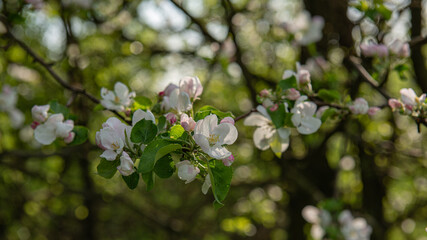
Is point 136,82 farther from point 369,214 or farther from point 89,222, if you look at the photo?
point 369,214

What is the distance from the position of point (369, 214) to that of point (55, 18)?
3434 millimetres

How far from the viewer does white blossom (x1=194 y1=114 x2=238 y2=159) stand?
0.96 metres

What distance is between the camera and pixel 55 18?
13.0 ft

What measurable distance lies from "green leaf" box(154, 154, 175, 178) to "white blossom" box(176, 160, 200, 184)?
0.04 meters

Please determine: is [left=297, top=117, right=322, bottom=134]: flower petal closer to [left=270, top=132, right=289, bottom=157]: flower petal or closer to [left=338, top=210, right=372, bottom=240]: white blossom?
[left=270, top=132, right=289, bottom=157]: flower petal

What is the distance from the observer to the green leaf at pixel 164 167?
1020 millimetres

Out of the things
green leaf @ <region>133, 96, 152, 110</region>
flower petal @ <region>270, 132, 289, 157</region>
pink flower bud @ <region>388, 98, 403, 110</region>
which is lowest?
flower petal @ <region>270, 132, 289, 157</region>

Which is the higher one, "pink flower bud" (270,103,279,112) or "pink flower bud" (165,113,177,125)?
"pink flower bud" (165,113,177,125)

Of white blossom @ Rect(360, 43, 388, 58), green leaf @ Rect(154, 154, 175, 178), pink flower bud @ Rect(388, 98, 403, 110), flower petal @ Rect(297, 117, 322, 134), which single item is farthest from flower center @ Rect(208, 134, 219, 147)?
white blossom @ Rect(360, 43, 388, 58)

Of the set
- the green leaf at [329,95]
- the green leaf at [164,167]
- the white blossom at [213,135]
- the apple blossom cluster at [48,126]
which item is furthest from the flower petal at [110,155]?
the green leaf at [329,95]

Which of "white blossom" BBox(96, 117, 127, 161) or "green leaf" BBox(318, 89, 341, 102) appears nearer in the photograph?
"white blossom" BBox(96, 117, 127, 161)

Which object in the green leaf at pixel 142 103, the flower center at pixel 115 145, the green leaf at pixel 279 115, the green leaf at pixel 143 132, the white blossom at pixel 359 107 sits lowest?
the white blossom at pixel 359 107

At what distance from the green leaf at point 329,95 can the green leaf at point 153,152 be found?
71cm

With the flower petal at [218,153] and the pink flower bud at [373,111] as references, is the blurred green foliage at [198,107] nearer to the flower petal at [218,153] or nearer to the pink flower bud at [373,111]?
the pink flower bud at [373,111]
